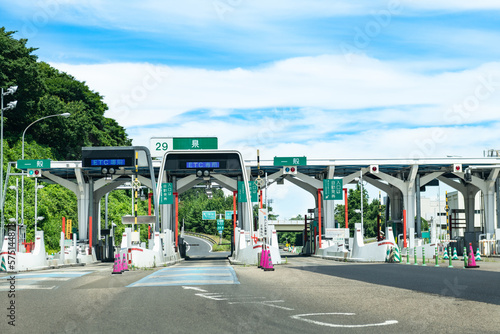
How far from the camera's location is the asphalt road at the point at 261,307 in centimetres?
845

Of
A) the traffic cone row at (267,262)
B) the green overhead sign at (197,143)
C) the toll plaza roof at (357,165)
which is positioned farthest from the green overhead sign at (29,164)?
the traffic cone row at (267,262)

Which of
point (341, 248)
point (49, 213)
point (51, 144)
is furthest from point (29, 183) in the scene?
point (341, 248)

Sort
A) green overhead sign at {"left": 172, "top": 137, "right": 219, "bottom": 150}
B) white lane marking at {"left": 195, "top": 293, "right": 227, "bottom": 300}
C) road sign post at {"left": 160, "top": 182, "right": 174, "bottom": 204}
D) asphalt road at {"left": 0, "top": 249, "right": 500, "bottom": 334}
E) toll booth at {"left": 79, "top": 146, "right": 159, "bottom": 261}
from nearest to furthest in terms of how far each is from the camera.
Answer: asphalt road at {"left": 0, "top": 249, "right": 500, "bottom": 334}, white lane marking at {"left": 195, "top": 293, "right": 227, "bottom": 300}, green overhead sign at {"left": 172, "top": 137, "right": 219, "bottom": 150}, toll booth at {"left": 79, "top": 146, "right": 159, "bottom": 261}, road sign post at {"left": 160, "top": 182, "right": 174, "bottom": 204}

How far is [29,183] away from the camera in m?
64.2

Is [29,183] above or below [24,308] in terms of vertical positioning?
above

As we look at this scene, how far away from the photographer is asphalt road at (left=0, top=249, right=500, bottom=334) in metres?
8.45

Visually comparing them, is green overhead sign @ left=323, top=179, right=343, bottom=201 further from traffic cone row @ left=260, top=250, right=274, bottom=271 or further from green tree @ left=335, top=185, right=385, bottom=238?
green tree @ left=335, top=185, right=385, bottom=238

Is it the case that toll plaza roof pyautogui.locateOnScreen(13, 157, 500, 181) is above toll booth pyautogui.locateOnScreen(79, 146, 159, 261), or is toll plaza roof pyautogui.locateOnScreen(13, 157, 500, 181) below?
above

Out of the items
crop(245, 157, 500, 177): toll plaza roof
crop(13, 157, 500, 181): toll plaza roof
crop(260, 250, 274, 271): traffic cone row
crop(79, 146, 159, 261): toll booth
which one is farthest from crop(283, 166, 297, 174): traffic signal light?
crop(260, 250, 274, 271): traffic cone row

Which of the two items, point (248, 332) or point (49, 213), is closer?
point (248, 332)

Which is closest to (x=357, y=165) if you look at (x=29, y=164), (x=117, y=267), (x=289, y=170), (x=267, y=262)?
(x=289, y=170)

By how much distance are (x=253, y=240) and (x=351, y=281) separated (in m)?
18.9

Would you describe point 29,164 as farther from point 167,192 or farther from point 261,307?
point 261,307

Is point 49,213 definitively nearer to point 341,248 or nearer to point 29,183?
point 29,183
